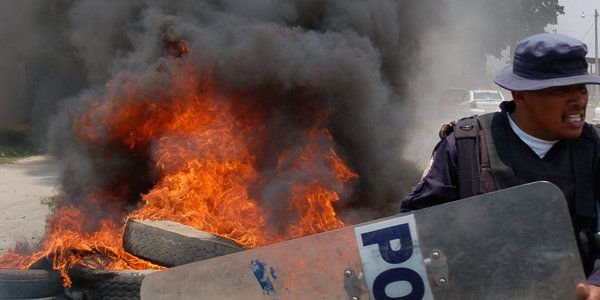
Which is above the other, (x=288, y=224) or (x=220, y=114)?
(x=220, y=114)

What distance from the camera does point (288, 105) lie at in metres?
6.54

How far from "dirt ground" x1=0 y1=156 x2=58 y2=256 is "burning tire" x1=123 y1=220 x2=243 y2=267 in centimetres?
252

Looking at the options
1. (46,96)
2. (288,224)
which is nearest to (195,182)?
(288,224)

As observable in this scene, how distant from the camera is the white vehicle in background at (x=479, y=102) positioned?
2227 centimetres

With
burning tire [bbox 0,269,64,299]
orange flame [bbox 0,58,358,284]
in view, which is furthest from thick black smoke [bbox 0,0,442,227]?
burning tire [bbox 0,269,64,299]

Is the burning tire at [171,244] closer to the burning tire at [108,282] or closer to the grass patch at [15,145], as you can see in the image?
the burning tire at [108,282]

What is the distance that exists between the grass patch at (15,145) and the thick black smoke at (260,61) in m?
8.13

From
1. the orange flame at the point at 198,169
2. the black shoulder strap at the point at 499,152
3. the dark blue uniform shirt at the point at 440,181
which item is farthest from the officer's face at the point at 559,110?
the orange flame at the point at 198,169

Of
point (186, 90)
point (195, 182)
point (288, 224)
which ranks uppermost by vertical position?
point (186, 90)

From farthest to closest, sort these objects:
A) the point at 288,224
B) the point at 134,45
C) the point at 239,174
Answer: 1. the point at 134,45
2. the point at 239,174
3. the point at 288,224

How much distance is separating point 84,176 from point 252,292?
4.84 metres

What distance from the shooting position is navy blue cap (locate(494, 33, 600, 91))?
75.9 inches

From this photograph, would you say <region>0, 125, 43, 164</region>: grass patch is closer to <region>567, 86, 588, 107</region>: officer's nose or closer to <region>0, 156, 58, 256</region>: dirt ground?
<region>0, 156, 58, 256</region>: dirt ground

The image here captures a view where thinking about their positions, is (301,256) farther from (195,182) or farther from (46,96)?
(46,96)
